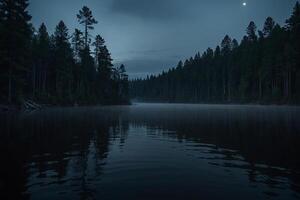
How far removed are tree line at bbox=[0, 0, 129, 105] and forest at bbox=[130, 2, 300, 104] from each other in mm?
44515

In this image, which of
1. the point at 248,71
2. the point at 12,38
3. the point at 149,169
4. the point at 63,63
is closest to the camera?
the point at 149,169

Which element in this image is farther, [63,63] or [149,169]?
[63,63]

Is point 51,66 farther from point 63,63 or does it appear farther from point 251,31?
point 251,31

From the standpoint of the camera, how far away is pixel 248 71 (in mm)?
98938

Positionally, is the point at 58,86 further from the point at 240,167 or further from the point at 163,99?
the point at 163,99

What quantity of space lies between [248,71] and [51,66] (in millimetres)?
64092

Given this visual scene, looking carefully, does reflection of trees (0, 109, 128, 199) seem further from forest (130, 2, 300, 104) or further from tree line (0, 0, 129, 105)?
forest (130, 2, 300, 104)

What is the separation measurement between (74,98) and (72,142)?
60816 mm

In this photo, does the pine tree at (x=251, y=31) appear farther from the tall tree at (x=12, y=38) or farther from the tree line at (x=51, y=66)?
the tall tree at (x=12, y=38)

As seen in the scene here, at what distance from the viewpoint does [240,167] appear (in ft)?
32.1

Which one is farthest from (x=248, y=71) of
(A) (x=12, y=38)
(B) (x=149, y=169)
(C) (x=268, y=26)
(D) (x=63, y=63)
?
(B) (x=149, y=169)

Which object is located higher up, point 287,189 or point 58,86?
point 58,86

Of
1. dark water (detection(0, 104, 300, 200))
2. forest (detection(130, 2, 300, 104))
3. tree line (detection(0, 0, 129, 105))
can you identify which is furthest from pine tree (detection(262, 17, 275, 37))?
dark water (detection(0, 104, 300, 200))

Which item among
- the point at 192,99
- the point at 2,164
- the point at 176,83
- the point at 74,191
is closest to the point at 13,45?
the point at 2,164
